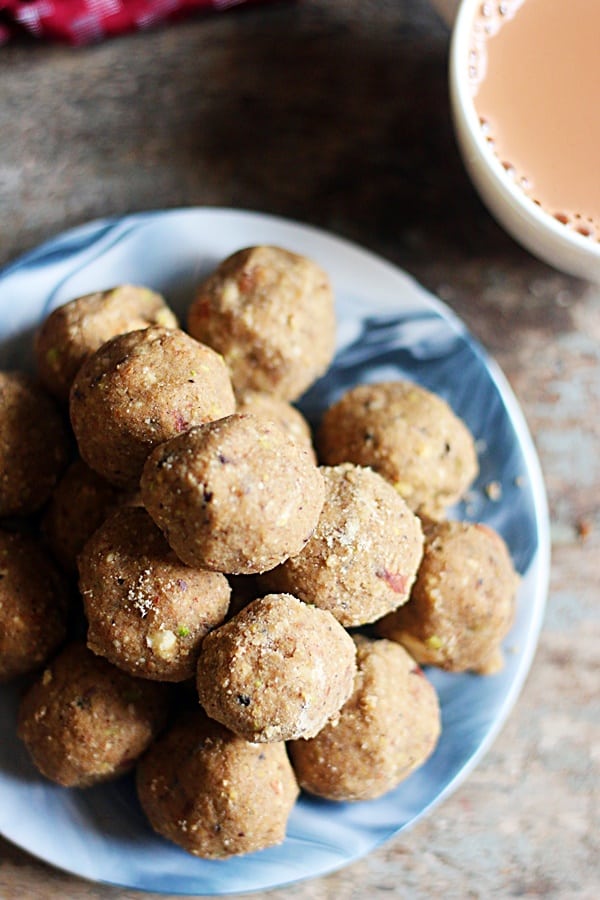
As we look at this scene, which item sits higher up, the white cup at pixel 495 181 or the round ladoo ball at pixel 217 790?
the white cup at pixel 495 181

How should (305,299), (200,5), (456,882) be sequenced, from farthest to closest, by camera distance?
(200,5), (456,882), (305,299)

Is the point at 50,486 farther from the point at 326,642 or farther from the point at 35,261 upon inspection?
the point at 326,642

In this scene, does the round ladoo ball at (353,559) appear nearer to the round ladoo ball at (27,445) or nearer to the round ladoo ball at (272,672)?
the round ladoo ball at (272,672)

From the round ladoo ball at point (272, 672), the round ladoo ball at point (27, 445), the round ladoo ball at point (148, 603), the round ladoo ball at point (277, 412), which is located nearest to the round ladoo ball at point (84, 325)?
the round ladoo ball at point (27, 445)

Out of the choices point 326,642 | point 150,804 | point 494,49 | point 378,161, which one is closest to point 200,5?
point 378,161

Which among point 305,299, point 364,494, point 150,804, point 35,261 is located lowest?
point 150,804

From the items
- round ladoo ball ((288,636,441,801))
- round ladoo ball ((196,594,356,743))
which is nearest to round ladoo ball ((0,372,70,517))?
round ladoo ball ((196,594,356,743))

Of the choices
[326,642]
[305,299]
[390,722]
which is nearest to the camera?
[326,642]
